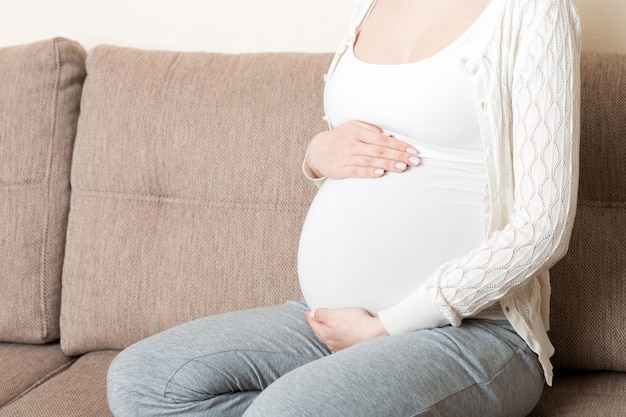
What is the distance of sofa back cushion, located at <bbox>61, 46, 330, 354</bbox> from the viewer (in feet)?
5.69

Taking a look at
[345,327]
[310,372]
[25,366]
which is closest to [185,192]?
[25,366]

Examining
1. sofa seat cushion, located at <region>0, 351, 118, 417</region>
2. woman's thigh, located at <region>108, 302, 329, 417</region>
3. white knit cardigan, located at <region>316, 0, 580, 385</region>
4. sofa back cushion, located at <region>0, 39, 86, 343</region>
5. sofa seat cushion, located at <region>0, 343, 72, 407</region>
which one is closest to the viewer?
white knit cardigan, located at <region>316, 0, 580, 385</region>

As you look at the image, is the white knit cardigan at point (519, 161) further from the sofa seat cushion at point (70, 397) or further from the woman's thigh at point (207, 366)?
the sofa seat cushion at point (70, 397)

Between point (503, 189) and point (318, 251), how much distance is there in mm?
314

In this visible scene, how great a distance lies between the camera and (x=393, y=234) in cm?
132

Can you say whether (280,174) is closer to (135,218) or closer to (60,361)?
(135,218)

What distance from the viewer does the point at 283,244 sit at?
5.64ft

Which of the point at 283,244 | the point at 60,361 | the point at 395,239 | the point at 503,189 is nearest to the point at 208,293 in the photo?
the point at 283,244

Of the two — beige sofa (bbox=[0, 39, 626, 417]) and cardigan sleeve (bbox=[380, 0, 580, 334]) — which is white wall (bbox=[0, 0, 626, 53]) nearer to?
beige sofa (bbox=[0, 39, 626, 417])

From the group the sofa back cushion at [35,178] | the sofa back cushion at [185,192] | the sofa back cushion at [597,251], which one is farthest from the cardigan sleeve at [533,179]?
the sofa back cushion at [35,178]

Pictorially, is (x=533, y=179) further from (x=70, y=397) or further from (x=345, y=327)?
(x=70, y=397)

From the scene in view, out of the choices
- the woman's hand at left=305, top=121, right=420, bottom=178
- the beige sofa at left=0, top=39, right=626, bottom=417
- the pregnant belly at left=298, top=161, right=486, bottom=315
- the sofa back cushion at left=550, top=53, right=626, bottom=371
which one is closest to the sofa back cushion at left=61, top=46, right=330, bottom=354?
the beige sofa at left=0, top=39, right=626, bottom=417

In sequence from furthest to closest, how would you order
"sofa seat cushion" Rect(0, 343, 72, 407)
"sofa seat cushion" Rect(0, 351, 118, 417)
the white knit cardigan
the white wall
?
1. the white wall
2. "sofa seat cushion" Rect(0, 343, 72, 407)
3. "sofa seat cushion" Rect(0, 351, 118, 417)
4. the white knit cardigan

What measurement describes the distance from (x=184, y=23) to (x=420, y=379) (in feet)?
4.01
